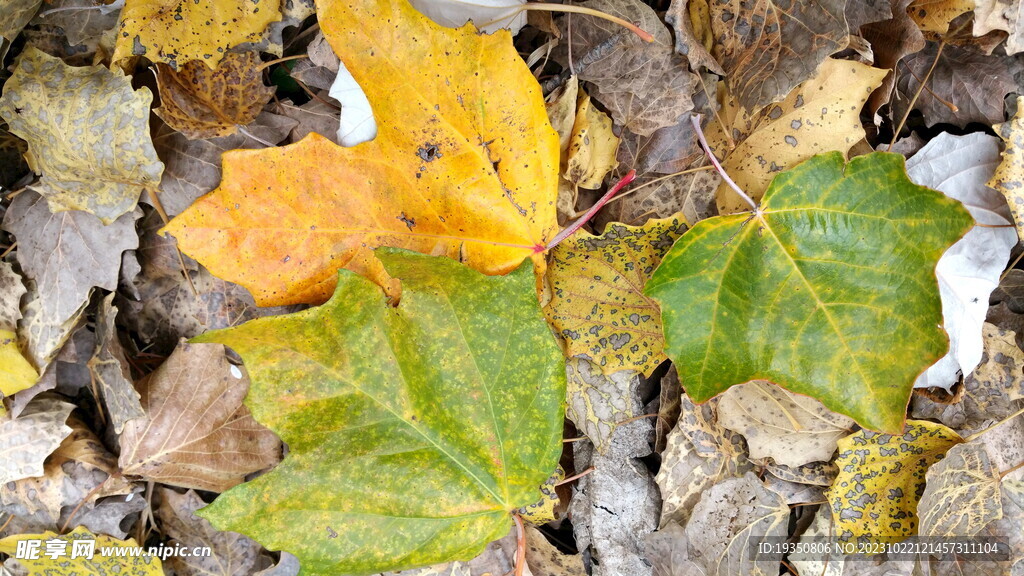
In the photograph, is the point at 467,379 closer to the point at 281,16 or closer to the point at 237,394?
the point at 237,394

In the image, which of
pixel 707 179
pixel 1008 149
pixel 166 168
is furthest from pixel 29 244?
pixel 1008 149

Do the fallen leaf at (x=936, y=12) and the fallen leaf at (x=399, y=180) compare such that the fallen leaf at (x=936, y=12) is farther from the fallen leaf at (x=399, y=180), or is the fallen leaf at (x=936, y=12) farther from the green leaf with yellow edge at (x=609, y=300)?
the fallen leaf at (x=399, y=180)

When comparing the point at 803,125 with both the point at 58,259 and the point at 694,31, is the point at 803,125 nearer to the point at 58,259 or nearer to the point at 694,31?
the point at 694,31


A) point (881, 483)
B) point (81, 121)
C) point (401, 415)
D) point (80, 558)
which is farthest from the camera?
point (80, 558)

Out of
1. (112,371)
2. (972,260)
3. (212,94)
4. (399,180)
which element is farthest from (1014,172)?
(112,371)

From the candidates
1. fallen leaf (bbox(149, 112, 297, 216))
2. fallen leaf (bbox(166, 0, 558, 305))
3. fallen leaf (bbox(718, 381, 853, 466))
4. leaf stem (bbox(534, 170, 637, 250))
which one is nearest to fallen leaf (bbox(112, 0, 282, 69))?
fallen leaf (bbox(149, 112, 297, 216))

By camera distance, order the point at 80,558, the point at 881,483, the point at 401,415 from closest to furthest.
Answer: the point at 401,415 → the point at 881,483 → the point at 80,558

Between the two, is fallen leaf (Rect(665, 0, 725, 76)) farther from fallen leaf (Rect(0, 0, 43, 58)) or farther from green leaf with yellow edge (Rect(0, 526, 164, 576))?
green leaf with yellow edge (Rect(0, 526, 164, 576))

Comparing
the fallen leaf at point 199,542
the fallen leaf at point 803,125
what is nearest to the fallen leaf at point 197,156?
the fallen leaf at point 199,542
